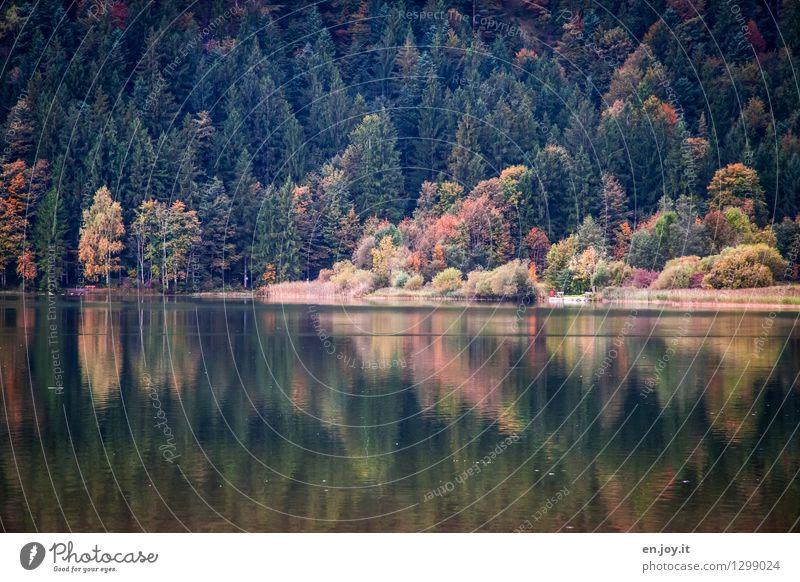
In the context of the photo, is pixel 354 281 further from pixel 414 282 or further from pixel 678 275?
pixel 678 275

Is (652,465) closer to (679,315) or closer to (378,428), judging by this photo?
(378,428)

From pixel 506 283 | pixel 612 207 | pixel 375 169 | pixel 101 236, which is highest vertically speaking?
pixel 375 169

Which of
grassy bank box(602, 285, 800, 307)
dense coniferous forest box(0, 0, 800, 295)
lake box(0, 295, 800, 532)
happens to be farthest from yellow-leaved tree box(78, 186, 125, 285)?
lake box(0, 295, 800, 532)

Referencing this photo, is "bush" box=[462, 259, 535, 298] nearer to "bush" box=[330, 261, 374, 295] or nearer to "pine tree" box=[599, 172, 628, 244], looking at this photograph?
"bush" box=[330, 261, 374, 295]

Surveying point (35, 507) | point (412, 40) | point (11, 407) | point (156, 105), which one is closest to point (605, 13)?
point (412, 40)

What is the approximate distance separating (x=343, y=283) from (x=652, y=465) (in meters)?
65.4

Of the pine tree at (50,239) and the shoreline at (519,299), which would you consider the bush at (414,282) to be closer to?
the shoreline at (519,299)

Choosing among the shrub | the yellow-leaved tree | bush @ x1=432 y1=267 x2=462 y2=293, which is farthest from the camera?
the yellow-leaved tree

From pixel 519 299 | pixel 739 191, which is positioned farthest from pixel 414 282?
pixel 739 191

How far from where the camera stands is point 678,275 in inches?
2918

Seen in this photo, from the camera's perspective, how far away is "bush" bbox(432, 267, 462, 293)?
276 ft

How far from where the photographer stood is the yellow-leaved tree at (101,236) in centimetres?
9300

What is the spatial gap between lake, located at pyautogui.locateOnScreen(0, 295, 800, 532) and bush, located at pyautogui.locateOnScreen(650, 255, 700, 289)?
97.3 feet

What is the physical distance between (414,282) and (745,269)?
73.3ft
